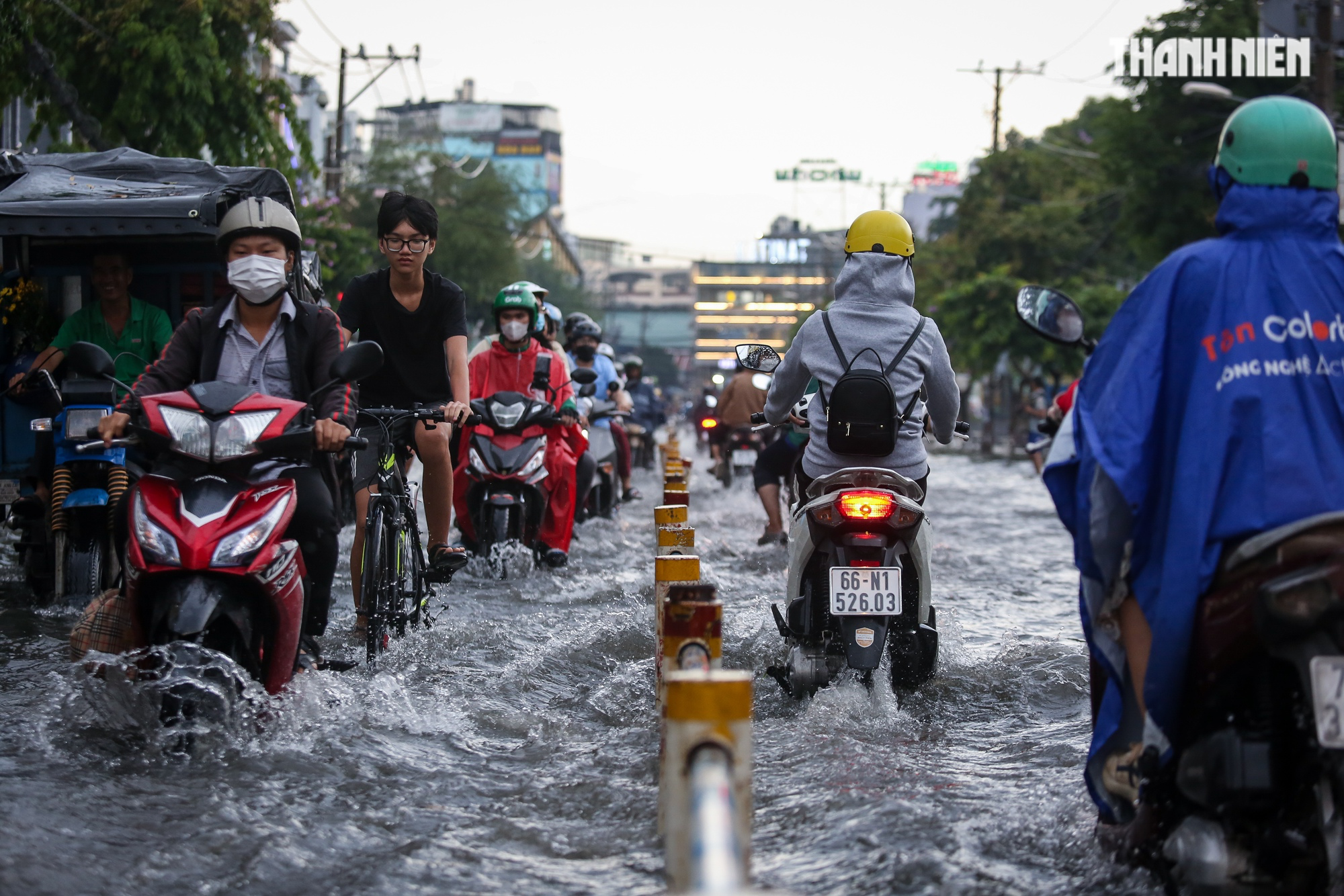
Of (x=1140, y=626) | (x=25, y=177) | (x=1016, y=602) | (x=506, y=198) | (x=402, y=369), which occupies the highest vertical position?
(x=506, y=198)

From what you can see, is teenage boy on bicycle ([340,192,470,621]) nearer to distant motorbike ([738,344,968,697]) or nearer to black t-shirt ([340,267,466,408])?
black t-shirt ([340,267,466,408])

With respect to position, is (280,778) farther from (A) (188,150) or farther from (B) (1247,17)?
(B) (1247,17)

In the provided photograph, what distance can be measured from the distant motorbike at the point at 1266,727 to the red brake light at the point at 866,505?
2133mm

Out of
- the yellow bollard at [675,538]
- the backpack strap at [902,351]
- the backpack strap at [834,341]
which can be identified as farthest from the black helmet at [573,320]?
the backpack strap at [902,351]

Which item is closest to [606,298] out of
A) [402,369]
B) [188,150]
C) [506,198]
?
[506,198]

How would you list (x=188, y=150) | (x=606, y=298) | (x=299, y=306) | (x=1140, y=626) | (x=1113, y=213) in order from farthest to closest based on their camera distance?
(x=606, y=298)
(x=1113, y=213)
(x=188, y=150)
(x=299, y=306)
(x=1140, y=626)

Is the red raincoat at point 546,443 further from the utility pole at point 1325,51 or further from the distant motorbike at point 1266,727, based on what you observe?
the utility pole at point 1325,51

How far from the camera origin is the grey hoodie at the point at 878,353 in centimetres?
571

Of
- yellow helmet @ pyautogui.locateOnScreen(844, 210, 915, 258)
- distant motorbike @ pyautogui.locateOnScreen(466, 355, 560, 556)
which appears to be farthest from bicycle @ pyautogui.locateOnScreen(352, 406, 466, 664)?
distant motorbike @ pyautogui.locateOnScreen(466, 355, 560, 556)

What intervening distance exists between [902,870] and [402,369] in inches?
155

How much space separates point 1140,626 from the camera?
3410 millimetres

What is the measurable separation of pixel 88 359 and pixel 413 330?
257cm

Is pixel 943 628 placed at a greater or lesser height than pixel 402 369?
lesser

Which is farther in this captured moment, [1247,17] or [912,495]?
[1247,17]
